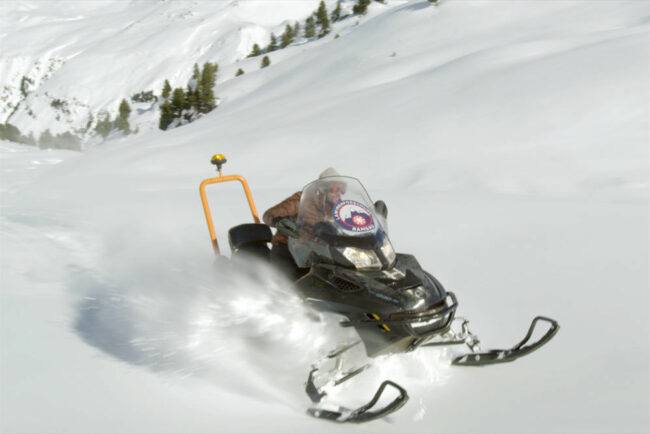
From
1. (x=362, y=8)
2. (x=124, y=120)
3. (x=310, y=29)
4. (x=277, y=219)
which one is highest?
(x=362, y=8)

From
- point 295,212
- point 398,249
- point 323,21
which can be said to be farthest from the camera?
point 323,21

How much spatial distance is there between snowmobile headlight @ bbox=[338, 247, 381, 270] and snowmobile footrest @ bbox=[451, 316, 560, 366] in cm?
89

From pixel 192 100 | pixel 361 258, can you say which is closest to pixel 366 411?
pixel 361 258

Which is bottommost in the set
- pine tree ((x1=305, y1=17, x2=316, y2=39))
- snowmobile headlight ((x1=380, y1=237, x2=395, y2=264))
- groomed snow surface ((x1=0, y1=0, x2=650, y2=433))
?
groomed snow surface ((x1=0, y1=0, x2=650, y2=433))

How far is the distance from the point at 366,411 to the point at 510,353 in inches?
42.4

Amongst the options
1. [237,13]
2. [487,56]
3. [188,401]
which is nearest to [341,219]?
[188,401]

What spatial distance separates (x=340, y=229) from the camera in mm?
3592

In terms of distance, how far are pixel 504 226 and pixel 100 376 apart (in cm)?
435

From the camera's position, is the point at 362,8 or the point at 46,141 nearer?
the point at 362,8

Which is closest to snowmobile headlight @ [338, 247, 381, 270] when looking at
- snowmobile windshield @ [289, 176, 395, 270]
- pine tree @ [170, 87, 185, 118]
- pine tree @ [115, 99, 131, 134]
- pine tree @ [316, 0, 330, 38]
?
snowmobile windshield @ [289, 176, 395, 270]

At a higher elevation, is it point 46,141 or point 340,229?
point 340,229

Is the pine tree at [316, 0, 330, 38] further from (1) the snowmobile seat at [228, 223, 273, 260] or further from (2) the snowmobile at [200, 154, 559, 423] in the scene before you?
(2) the snowmobile at [200, 154, 559, 423]

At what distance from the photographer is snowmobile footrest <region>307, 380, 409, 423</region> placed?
2.82 meters

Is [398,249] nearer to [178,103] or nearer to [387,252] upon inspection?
[387,252]
